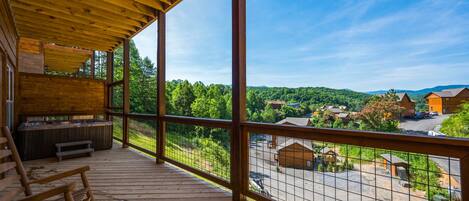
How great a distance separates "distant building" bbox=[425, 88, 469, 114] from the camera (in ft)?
6.22

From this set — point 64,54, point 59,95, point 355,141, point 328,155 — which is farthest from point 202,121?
point 64,54

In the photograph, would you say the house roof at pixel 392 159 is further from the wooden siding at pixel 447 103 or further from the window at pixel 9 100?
the window at pixel 9 100

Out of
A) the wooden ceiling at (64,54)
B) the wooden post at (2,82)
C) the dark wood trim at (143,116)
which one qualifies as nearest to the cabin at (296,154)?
the dark wood trim at (143,116)

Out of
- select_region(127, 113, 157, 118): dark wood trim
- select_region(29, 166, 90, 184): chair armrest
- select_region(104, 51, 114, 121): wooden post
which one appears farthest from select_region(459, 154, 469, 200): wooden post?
select_region(104, 51, 114, 121): wooden post

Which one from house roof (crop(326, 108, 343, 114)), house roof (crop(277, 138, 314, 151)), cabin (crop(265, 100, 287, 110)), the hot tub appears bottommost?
the hot tub

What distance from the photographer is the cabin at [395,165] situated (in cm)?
183

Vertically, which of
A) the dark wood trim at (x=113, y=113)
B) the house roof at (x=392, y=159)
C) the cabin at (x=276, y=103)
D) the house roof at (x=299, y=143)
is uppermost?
the cabin at (x=276, y=103)

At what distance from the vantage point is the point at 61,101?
221 inches

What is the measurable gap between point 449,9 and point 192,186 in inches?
156

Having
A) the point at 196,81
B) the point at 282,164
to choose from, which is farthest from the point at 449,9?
the point at 196,81

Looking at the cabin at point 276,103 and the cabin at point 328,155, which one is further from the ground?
the cabin at point 276,103

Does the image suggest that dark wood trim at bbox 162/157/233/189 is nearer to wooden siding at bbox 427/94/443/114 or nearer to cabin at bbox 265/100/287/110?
cabin at bbox 265/100/287/110

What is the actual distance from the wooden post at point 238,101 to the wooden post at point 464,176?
1.71 m

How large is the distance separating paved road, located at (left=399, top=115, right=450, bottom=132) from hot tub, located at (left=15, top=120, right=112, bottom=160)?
18.3 feet
